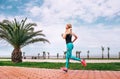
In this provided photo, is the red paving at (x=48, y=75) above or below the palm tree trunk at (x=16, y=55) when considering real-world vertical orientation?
below

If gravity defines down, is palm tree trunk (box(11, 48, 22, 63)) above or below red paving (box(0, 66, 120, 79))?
above

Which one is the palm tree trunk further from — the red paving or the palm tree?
the red paving

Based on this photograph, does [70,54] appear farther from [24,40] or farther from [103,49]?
[103,49]

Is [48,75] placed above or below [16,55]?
below

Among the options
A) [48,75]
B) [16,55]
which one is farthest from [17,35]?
[48,75]

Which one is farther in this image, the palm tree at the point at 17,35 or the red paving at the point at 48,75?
the palm tree at the point at 17,35

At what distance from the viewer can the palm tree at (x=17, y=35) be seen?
27541 mm

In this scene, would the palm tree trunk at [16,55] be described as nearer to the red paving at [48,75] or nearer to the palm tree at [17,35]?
the palm tree at [17,35]

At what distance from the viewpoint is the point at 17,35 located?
27719 millimetres

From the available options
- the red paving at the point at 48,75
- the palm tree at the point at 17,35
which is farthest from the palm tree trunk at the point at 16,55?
the red paving at the point at 48,75

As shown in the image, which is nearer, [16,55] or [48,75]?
[48,75]

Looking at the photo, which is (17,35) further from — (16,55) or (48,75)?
(48,75)

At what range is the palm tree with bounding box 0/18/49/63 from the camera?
90.4 feet

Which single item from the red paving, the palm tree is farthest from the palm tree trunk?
the red paving
